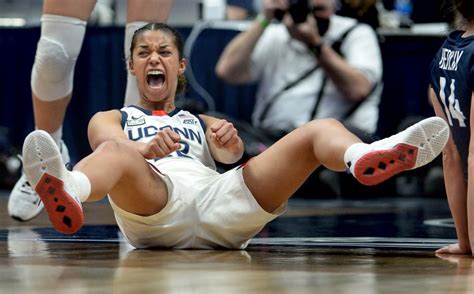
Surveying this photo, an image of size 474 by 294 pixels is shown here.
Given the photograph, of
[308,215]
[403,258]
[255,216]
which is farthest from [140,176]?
[308,215]

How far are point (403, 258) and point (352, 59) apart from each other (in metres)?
3.35

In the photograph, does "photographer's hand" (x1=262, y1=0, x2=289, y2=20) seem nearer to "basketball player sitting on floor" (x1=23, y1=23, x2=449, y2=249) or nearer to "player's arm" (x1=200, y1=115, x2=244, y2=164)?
"basketball player sitting on floor" (x1=23, y1=23, x2=449, y2=249)

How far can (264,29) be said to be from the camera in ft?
18.8

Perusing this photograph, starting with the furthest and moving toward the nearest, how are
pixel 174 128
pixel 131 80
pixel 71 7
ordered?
pixel 71 7
pixel 131 80
pixel 174 128

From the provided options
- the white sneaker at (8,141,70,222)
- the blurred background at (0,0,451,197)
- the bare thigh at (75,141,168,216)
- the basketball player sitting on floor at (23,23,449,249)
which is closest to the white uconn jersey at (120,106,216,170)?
the basketball player sitting on floor at (23,23,449,249)

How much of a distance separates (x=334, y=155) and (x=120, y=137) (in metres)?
0.55

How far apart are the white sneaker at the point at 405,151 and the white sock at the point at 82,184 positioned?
0.57m

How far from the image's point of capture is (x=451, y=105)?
8.73ft

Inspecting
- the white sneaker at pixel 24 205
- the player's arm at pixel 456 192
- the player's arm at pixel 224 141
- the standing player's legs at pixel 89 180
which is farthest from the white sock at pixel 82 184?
the white sneaker at pixel 24 205

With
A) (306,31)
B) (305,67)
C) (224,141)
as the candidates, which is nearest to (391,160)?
(224,141)

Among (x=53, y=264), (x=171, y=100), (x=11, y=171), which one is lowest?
(x=11, y=171)

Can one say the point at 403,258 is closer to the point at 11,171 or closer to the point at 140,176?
the point at 140,176

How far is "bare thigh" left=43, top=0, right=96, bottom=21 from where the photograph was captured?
3.56m

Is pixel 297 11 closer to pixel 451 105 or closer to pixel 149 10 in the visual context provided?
pixel 149 10
